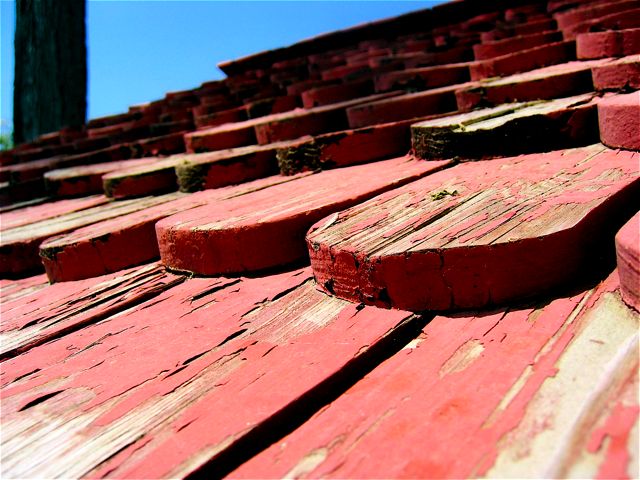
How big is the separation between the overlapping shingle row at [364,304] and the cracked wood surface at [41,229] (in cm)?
1

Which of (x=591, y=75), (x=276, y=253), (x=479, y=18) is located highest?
(x=479, y=18)

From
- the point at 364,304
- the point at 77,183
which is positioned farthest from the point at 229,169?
the point at 364,304

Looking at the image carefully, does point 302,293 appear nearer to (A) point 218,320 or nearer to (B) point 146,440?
(A) point 218,320

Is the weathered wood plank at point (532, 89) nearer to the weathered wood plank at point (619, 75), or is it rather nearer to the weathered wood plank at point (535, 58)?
the weathered wood plank at point (619, 75)

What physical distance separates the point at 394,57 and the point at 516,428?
274 cm

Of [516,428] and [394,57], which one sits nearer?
[516,428]

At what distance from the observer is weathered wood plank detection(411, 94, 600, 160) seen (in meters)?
1.43

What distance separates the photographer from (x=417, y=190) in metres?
1.31

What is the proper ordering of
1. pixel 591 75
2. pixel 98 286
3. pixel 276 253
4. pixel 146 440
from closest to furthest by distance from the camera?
pixel 146 440 < pixel 276 253 < pixel 98 286 < pixel 591 75

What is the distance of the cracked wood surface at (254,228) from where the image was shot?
1261 millimetres

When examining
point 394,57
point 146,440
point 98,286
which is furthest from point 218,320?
point 394,57

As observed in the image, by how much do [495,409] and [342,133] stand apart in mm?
1329

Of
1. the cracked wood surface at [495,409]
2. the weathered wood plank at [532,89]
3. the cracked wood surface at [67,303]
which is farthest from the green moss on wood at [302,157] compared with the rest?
the cracked wood surface at [495,409]

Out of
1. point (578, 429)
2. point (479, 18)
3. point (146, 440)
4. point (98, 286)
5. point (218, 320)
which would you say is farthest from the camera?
point (479, 18)
